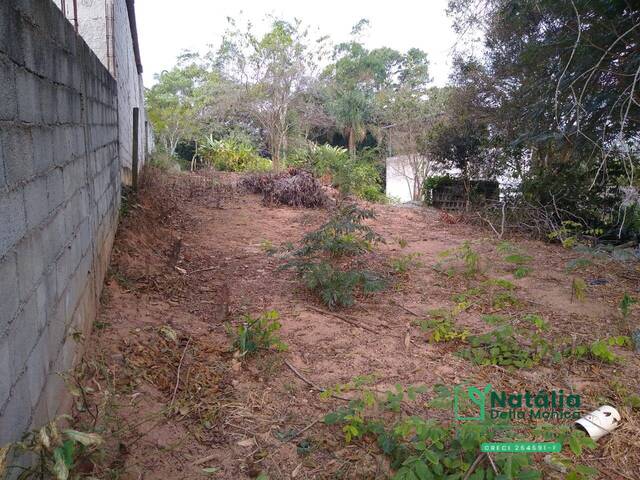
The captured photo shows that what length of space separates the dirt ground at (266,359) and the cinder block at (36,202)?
0.69 metres

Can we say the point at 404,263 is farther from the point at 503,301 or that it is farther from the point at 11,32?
the point at 11,32

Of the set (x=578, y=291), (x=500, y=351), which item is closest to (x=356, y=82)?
(x=578, y=291)

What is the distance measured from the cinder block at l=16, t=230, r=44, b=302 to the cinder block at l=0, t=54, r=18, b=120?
0.39 meters

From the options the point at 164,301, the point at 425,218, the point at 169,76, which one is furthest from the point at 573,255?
the point at 169,76

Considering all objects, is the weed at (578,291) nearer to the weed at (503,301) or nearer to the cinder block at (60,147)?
the weed at (503,301)

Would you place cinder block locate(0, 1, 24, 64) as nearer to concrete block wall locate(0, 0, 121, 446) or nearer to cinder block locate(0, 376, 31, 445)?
concrete block wall locate(0, 0, 121, 446)

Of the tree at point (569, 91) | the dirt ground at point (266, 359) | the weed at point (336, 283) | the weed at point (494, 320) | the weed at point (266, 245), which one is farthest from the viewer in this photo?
the weed at point (266, 245)

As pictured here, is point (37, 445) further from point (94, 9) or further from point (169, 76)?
point (169, 76)

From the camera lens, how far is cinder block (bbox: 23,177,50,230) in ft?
5.17

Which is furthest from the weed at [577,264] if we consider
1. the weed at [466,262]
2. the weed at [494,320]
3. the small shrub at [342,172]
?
the small shrub at [342,172]

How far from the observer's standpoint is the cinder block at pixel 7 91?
132cm

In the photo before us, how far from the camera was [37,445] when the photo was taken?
1.24 meters

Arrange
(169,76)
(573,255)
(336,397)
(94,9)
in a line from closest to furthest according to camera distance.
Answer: (336,397) < (94,9) < (573,255) < (169,76)

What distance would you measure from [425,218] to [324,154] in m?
5.42
